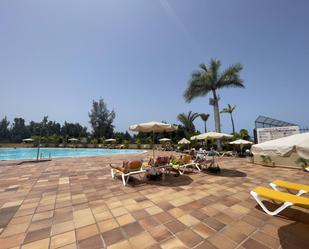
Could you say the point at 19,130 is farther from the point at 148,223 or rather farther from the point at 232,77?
the point at 148,223

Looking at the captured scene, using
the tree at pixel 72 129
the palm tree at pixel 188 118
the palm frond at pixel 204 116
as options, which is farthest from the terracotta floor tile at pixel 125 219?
the tree at pixel 72 129

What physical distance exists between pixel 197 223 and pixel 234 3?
403 inches

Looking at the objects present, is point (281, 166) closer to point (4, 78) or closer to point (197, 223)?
point (197, 223)

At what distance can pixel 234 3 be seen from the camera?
8.38m

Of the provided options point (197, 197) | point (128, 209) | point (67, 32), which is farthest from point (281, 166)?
point (67, 32)

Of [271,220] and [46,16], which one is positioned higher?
[46,16]

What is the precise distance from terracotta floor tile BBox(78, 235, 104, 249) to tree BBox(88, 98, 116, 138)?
41.9m

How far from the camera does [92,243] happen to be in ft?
8.16

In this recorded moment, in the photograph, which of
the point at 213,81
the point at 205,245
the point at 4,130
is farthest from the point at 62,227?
the point at 4,130

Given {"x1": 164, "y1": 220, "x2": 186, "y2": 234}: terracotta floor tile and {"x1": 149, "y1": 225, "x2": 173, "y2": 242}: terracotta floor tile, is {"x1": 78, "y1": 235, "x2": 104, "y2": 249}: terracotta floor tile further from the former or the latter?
{"x1": 164, "y1": 220, "x2": 186, "y2": 234}: terracotta floor tile

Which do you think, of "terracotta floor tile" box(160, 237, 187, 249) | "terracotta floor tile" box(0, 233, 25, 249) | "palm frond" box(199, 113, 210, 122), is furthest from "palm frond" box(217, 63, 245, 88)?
"terracotta floor tile" box(0, 233, 25, 249)

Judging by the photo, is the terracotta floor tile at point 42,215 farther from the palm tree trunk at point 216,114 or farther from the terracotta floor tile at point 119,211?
the palm tree trunk at point 216,114

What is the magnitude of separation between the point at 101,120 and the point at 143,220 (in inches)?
1705

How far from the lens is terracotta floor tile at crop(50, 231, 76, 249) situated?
2480 millimetres
